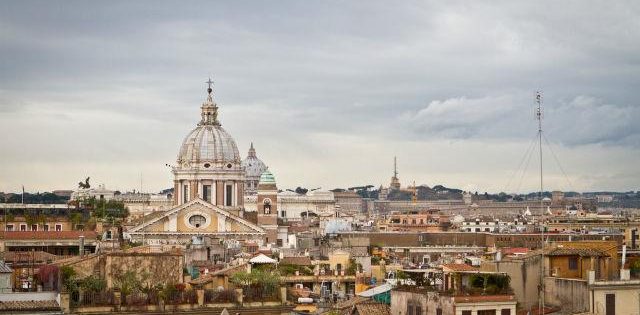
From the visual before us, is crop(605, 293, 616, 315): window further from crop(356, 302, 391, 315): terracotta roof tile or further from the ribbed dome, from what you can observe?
the ribbed dome

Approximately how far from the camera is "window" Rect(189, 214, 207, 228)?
478 ft

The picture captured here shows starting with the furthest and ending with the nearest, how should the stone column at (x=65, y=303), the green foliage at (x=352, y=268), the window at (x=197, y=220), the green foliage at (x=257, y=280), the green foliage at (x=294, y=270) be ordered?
the window at (x=197, y=220) < the green foliage at (x=352, y=268) < the green foliage at (x=294, y=270) < the green foliage at (x=257, y=280) < the stone column at (x=65, y=303)

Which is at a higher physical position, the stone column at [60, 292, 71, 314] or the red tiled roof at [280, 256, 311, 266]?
the red tiled roof at [280, 256, 311, 266]

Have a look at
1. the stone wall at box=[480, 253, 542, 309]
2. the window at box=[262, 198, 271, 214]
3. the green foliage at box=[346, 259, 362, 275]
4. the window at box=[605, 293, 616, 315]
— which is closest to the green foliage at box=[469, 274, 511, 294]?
the stone wall at box=[480, 253, 542, 309]

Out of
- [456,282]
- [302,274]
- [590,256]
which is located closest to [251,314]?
[456,282]

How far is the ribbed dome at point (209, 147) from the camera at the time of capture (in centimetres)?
16588

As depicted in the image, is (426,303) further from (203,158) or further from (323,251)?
(203,158)

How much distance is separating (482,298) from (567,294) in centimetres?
368

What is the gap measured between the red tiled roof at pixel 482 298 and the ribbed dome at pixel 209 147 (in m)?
126

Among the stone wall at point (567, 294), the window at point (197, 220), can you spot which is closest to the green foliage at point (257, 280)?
the stone wall at point (567, 294)

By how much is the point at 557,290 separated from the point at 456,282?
3210 mm

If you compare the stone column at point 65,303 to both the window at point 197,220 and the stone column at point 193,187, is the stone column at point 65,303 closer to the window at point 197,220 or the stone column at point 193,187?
the window at point 197,220

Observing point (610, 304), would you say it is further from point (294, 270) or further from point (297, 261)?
point (297, 261)

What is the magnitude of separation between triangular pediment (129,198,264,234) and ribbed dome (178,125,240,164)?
19.0m
